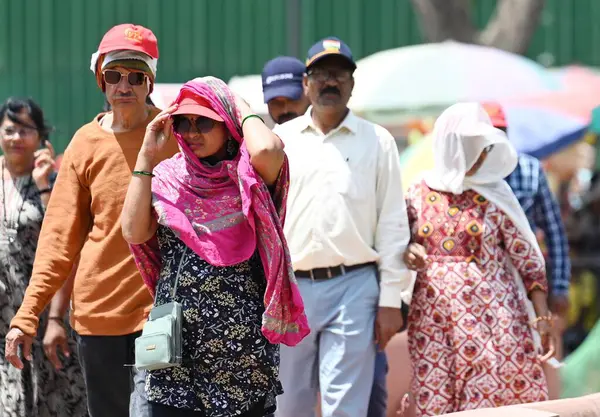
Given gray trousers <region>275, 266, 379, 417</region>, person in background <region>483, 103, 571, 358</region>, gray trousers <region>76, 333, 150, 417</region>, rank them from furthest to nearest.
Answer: person in background <region>483, 103, 571, 358</region>, gray trousers <region>275, 266, 379, 417</region>, gray trousers <region>76, 333, 150, 417</region>

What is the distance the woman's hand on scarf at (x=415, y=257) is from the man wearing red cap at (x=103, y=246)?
1.28 meters

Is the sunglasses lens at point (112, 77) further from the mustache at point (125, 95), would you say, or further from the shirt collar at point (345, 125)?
the shirt collar at point (345, 125)

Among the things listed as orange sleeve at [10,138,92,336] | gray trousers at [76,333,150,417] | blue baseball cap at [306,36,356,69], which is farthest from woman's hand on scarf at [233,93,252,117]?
blue baseball cap at [306,36,356,69]

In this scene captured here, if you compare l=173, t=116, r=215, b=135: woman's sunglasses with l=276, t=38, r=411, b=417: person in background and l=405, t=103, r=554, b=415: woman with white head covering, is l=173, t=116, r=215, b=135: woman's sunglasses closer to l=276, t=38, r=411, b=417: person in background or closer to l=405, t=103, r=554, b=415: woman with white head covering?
l=276, t=38, r=411, b=417: person in background

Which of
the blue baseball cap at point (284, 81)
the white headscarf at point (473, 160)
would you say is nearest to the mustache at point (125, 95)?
the white headscarf at point (473, 160)

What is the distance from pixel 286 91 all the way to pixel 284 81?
0.07 meters

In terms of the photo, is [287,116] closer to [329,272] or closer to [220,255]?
[329,272]

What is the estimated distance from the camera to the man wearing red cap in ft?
17.1

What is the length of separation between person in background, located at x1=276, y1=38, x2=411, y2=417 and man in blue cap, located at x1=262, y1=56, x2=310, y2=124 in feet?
3.21

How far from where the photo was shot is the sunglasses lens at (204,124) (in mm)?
4629

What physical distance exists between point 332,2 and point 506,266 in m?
12.6

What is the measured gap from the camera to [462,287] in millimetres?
5883

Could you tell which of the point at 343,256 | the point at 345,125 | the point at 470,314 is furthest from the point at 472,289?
the point at 345,125

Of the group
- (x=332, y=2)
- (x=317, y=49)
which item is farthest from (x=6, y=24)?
(x=317, y=49)
